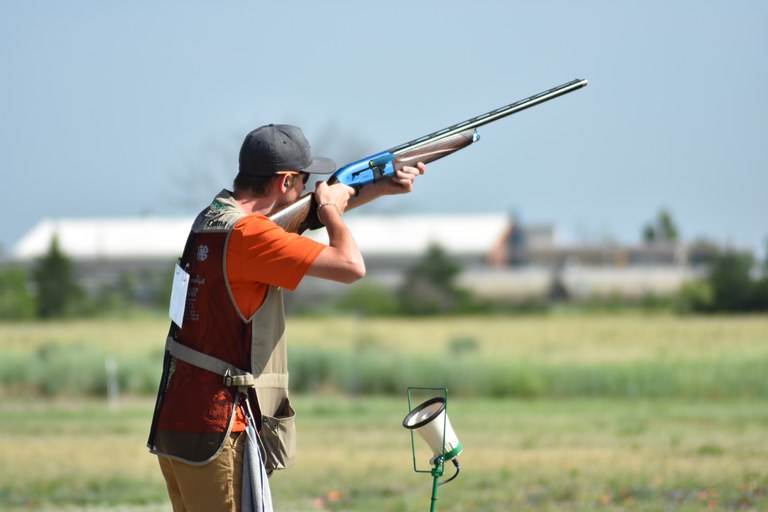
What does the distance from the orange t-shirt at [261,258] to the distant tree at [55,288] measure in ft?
158

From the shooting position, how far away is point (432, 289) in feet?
205

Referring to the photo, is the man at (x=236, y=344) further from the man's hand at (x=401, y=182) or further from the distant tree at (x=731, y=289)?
the distant tree at (x=731, y=289)

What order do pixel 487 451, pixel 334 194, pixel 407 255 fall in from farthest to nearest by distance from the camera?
pixel 407 255, pixel 487 451, pixel 334 194

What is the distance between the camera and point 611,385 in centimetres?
2694

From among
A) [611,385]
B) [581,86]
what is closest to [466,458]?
[581,86]

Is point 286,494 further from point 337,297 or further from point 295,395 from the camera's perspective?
point 337,297

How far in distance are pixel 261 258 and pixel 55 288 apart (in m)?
49.5

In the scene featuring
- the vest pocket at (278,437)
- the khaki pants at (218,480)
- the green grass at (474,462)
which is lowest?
the green grass at (474,462)

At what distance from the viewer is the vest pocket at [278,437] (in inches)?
196

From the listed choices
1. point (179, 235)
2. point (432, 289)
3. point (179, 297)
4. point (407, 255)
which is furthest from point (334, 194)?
point (179, 235)

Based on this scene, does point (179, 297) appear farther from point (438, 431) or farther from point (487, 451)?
point (487, 451)

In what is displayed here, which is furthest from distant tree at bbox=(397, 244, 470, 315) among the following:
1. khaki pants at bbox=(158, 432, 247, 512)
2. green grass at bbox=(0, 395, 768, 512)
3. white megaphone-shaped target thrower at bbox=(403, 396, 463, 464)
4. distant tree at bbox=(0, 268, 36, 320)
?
khaki pants at bbox=(158, 432, 247, 512)

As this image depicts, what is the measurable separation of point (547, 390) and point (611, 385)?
1.41 m

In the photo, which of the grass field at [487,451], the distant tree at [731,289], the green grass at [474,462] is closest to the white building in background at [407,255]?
the distant tree at [731,289]
